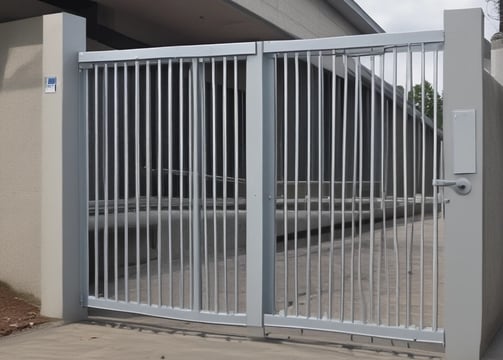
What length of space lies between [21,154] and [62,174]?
845 mm

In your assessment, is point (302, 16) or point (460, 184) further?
point (302, 16)

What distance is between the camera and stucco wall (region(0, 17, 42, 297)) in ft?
21.9

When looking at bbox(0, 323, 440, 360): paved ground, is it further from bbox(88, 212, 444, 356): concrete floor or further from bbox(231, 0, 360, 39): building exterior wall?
bbox(231, 0, 360, 39): building exterior wall

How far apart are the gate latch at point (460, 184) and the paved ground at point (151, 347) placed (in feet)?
4.47

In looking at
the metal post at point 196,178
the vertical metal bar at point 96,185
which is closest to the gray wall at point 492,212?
the metal post at point 196,178

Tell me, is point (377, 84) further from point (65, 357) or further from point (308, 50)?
point (65, 357)

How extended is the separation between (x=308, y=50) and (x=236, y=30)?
27.8 ft

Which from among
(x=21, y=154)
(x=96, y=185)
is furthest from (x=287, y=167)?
(x=21, y=154)

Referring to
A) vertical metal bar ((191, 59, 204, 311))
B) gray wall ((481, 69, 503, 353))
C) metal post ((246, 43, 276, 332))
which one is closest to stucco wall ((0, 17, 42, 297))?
vertical metal bar ((191, 59, 204, 311))

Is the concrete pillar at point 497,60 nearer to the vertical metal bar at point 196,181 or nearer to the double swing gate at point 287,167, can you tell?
the double swing gate at point 287,167

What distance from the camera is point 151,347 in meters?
5.44

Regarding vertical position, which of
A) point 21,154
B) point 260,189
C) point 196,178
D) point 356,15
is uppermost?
point 356,15

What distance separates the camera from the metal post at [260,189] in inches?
221

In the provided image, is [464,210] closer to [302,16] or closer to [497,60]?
[497,60]
